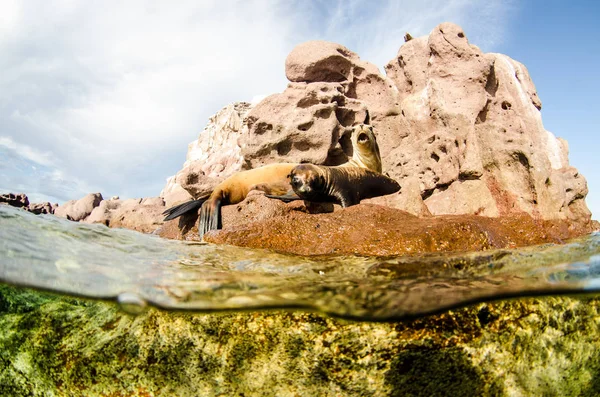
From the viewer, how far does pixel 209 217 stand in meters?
6.38

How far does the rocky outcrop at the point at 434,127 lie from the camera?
8664 millimetres

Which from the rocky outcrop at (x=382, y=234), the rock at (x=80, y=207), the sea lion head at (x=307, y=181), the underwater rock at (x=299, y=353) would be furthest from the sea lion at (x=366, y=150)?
the rock at (x=80, y=207)

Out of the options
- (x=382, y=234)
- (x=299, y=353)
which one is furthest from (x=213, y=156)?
(x=299, y=353)

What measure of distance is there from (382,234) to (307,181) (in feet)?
8.05

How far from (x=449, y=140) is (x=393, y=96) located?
9.42 feet

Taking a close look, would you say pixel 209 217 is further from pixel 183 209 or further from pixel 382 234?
pixel 382 234

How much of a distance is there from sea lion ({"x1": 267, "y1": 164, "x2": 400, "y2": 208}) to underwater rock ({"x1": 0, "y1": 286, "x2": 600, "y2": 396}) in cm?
443

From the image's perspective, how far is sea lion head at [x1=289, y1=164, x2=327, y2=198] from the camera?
662 centimetres

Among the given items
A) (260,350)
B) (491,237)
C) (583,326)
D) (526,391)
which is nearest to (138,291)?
(260,350)

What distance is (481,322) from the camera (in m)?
2.26

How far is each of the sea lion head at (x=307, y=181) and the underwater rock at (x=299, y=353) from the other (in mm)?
4364

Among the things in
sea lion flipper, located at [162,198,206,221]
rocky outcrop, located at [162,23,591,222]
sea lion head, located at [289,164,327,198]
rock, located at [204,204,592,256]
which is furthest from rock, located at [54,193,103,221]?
rock, located at [204,204,592,256]

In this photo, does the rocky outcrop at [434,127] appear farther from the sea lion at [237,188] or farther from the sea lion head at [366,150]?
the sea lion at [237,188]

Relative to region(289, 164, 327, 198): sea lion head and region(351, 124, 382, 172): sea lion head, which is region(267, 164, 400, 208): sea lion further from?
region(351, 124, 382, 172): sea lion head
